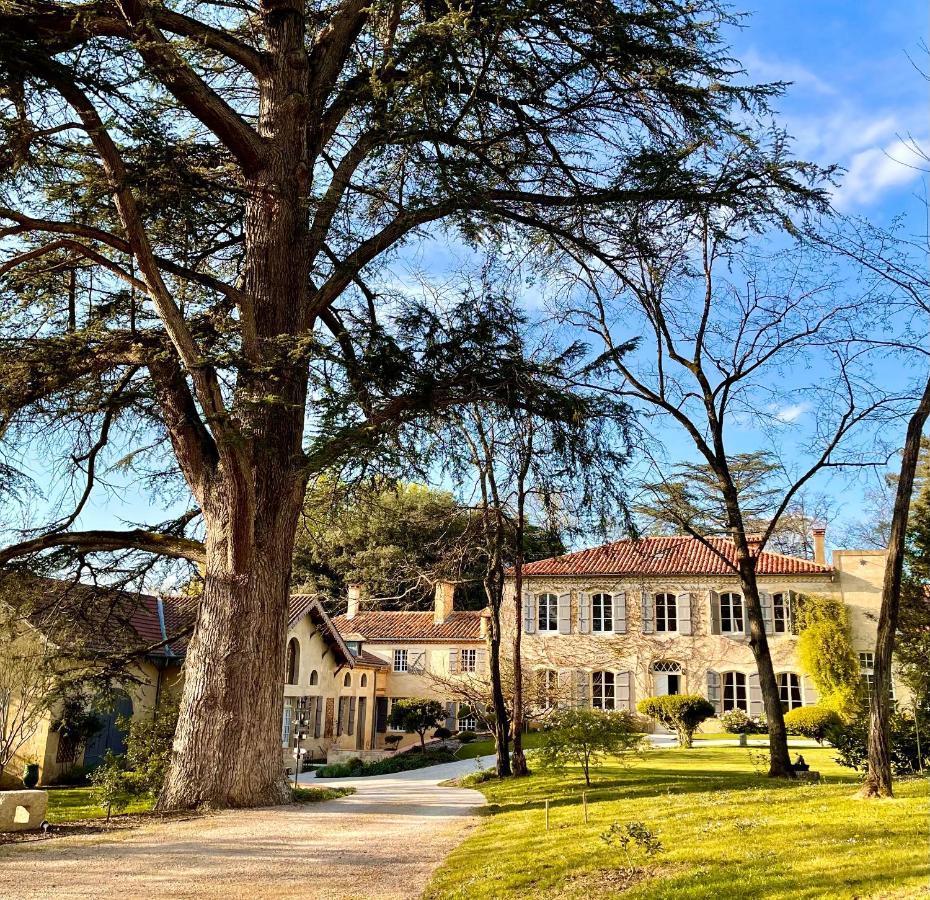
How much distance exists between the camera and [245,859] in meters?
6.43

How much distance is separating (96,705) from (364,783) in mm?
9371

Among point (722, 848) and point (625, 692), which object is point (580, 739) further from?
point (625, 692)

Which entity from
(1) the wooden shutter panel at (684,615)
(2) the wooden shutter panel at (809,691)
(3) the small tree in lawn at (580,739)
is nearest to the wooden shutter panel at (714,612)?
(1) the wooden shutter panel at (684,615)

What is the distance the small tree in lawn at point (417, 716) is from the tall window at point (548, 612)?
20.1 feet

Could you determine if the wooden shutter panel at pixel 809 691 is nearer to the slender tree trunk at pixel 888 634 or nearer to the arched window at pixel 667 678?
the arched window at pixel 667 678

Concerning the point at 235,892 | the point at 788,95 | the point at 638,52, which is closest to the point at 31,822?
the point at 235,892

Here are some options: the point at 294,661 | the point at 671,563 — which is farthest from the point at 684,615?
the point at 294,661

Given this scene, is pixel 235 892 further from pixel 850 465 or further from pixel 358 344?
pixel 850 465

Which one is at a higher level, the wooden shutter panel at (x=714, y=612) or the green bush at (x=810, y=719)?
the wooden shutter panel at (x=714, y=612)

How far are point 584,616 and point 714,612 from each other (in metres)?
4.99

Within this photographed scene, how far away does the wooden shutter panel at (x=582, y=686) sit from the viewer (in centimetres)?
3244

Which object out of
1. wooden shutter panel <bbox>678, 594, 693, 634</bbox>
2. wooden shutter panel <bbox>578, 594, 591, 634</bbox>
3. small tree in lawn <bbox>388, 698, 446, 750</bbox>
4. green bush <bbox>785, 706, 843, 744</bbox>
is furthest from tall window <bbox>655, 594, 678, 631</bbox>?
small tree in lawn <bbox>388, 698, 446, 750</bbox>

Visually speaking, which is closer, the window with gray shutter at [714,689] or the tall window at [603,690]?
the window with gray shutter at [714,689]

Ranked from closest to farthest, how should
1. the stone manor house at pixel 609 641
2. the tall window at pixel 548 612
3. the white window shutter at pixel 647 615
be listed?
the stone manor house at pixel 609 641 < the white window shutter at pixel 647 615 < the tall window at pixel 548 612
